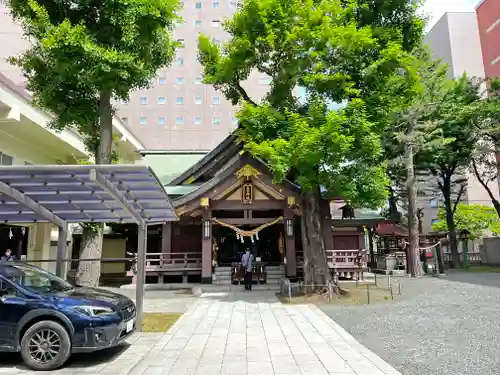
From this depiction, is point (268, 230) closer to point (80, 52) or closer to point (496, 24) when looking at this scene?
point (80, 52)

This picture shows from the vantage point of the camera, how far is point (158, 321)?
9.52 metres

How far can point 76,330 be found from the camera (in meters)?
5.90

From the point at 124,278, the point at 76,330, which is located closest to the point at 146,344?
the point at 76,330

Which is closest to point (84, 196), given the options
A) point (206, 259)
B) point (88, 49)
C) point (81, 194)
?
point (81, 194)

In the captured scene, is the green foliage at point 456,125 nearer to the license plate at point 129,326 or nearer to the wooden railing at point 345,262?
the wooden railing at point 345,262

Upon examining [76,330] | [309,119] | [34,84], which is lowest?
[76,330]

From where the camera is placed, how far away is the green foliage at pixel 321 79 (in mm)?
12000

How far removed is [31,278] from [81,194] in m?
2.09

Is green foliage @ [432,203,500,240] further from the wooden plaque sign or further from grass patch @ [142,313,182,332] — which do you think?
grass patch @ [142,313,182,332]

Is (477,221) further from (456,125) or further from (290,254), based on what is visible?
(290,254)

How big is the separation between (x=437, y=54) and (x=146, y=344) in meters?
62.3

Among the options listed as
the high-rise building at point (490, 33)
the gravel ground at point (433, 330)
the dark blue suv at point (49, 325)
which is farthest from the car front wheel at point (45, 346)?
the high-rise building at point (490, 33)

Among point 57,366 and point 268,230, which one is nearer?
point 57,366

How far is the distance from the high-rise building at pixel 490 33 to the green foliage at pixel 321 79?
2530 cm
